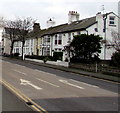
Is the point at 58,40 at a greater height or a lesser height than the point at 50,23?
Result: lesser

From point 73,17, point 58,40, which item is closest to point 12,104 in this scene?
point 58,40

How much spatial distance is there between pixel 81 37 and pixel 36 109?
1986 cm

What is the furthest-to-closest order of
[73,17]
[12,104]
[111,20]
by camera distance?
1. [73,17]
2. [111,20]
3. [12,104]

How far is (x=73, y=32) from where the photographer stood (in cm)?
3894

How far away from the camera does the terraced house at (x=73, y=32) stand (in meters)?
35.9

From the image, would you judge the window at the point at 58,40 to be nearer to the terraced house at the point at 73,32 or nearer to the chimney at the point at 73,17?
the terraced house at the point at 73,32

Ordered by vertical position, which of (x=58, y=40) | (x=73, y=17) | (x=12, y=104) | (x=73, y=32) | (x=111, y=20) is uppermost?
(x=73, y=17)

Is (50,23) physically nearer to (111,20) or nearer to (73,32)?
(73,32)

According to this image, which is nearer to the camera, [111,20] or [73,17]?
[111,20]

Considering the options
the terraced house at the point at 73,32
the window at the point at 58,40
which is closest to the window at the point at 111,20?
the terraced house at the point at 73,32

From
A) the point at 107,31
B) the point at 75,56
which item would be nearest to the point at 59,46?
the point at 107,31

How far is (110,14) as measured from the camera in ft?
121

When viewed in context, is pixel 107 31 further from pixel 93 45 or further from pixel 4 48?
pixel 4 48

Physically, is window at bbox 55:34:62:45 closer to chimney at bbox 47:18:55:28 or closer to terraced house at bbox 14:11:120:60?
terraced house at bbox 14:11:120:60
